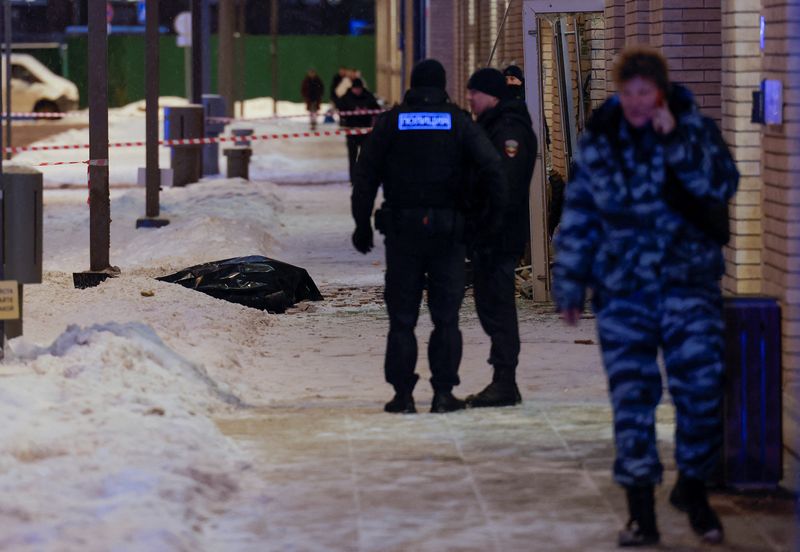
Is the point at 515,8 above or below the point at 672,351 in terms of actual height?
above

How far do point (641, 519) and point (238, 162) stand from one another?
20025mm

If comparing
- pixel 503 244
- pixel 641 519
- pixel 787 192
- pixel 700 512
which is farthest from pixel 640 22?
pixel 641 519

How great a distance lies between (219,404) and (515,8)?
12.0m

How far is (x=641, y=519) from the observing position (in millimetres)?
6160

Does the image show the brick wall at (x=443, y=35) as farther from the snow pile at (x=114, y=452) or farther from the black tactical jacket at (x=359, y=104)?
the snow pile at (x=114, y=452)

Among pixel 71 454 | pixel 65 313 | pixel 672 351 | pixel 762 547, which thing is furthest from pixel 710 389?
pixel 65 313

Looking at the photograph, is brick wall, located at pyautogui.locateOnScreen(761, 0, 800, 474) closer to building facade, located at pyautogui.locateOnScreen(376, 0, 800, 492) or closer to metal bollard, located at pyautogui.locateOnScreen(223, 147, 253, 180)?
building facade, located at pyautogui.locateOnScreen(376, 0, 800, 492)

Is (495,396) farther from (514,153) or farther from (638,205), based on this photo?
(638,205)

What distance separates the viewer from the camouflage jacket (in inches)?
239

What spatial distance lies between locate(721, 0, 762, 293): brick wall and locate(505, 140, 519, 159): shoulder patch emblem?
1.11 m

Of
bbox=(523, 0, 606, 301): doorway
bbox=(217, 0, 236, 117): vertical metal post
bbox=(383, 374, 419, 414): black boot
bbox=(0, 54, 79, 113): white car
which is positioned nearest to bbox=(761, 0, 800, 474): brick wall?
bbox=(383, 374, 419, 414): black boot

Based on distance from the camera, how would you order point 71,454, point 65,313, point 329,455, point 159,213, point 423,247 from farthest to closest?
point 159,213, point 65,313, point 423,247, point 329,455, point 71,454

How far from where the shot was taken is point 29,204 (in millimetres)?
9633

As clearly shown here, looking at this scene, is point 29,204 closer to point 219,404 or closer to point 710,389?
point 219,404
